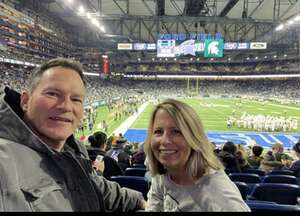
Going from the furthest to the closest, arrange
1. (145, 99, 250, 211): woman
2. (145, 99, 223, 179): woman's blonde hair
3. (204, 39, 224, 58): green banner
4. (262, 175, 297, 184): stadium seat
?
(204, 39, 224, 58): green banner < (262, 175, 297, 184): stadium seat < (145, 99, 223, 179): woman's blonde hair < (145, 99, 250, 211): woman

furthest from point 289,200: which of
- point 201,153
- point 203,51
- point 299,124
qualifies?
point 299,124

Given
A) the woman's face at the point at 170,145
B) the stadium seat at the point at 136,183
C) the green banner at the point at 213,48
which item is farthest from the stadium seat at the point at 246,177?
the green banner at the point at 213,48

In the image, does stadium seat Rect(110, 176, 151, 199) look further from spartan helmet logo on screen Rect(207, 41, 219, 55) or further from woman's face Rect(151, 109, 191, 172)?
spartan helmet logo on screen Rect(207, 41, 219, 55)

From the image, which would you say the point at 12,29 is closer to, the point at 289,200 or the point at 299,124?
the point at 299,124

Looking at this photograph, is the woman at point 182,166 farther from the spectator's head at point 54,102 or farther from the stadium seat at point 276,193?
the stadium seat at point 276,193

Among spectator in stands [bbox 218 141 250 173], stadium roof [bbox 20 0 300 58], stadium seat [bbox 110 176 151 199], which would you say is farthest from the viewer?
stadium roof [bbox 20 0 300 58]

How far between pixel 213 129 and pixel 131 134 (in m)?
6.97

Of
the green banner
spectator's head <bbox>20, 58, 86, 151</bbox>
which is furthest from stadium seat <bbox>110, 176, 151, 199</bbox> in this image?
the green banner

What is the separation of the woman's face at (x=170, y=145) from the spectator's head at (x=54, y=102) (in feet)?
2.04

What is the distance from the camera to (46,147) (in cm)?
148

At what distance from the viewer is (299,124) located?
87.8ft

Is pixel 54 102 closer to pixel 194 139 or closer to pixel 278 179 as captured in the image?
pixel 194 139

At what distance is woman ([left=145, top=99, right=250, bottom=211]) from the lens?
5.90ft

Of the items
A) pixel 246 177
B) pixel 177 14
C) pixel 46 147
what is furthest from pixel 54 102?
pixel 177 14
